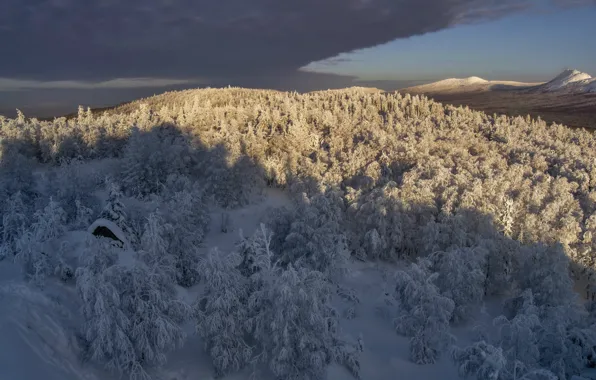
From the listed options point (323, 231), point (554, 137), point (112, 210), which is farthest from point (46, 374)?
point (554, 137)

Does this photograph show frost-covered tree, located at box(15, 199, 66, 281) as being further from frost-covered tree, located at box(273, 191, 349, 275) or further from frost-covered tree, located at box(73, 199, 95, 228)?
frost-covered tree, located at box(273, 191, 349, 275)

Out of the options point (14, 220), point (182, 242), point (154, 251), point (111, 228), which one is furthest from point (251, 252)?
point (14, 220)

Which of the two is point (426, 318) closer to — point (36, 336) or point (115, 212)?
point (36, 336)

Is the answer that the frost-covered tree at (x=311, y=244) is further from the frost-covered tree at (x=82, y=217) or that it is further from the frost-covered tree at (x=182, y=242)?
the frost-covered tree at (x=82, y=217)

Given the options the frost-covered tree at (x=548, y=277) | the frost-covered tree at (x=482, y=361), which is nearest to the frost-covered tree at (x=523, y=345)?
the frost-covered tree at (x=482, y=361)

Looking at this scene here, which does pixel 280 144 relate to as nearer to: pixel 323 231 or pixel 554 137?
pixel 323 231
